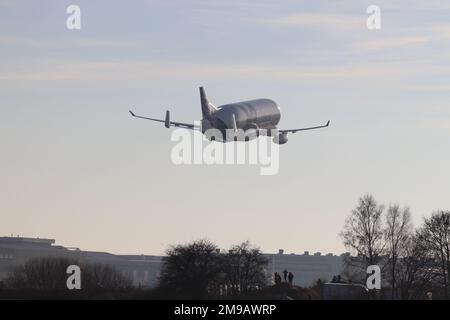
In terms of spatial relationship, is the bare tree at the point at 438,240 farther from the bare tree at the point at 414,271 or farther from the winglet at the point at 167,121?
the winglet at the point at 167,121

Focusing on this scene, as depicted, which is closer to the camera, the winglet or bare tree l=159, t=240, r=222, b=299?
bare tree l=159, t=240, r=222, b=299

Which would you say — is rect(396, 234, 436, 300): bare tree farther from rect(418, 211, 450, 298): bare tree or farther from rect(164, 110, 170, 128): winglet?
rect(164, 110, 170, 128): winglet

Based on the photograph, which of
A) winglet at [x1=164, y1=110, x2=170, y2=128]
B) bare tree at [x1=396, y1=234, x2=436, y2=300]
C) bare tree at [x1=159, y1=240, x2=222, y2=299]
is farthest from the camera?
winglet at [x1=164, y1=110, x2=170, y2=128]

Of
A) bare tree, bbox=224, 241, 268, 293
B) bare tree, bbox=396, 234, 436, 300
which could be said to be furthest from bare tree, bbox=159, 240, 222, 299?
bare tree, bbox=396, 234, 436, 300

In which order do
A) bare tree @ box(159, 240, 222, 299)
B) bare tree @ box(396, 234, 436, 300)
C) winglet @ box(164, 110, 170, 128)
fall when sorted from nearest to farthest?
bare tree @ box(159, 240, 222, 299)
bare tree @ box(396, 234, 436, 300)
winglet @ box(164, 110, 170, 128)

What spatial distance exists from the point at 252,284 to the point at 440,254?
73.4 feet

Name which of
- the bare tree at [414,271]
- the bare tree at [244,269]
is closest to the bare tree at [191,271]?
the bare tree at [244,269]

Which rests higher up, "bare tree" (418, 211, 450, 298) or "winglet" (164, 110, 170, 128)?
"winglet" (164, 110, 170, 128)

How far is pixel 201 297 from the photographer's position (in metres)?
138

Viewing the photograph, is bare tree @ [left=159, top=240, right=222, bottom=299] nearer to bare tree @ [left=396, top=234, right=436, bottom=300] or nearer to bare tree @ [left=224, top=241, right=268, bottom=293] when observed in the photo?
bare tree @ [left=224, top=241, right=268, bottom=293]

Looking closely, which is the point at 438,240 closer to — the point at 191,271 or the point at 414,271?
the point at 414,271

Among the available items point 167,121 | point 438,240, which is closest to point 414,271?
point 438,240
